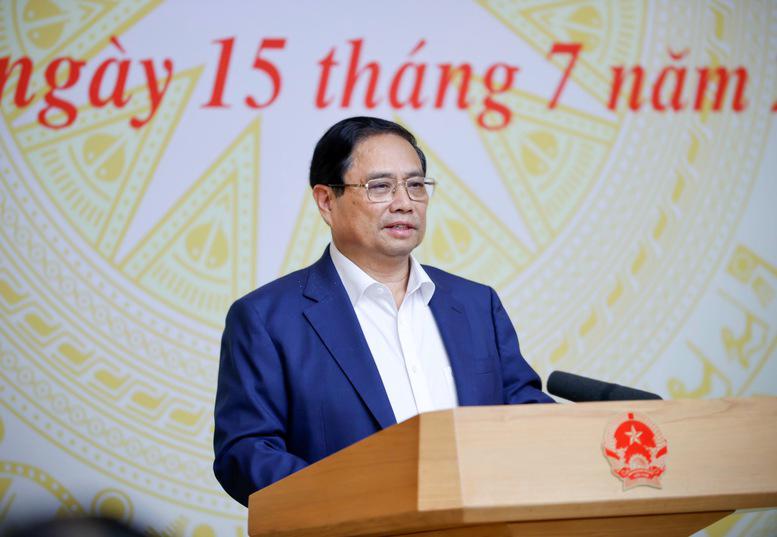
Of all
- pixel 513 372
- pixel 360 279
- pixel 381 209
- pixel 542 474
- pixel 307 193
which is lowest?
pixel 542 474

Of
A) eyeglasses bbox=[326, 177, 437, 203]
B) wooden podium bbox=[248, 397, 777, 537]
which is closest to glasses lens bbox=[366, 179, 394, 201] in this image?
eyeglasses bbox=[326, 177, 437, 203]

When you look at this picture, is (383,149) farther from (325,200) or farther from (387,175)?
(325,200)

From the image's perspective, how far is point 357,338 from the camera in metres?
2.14

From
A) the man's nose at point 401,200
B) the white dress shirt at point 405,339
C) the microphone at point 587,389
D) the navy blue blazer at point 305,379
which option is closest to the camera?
the microphone at point 587,389

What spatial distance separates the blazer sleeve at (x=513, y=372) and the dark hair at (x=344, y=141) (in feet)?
1.41

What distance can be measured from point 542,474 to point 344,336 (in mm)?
909

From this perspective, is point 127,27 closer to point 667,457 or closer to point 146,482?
point 146,482

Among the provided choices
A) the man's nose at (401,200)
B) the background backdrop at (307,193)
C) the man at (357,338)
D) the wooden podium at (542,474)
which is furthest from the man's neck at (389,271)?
the background backdrop at (307,193)

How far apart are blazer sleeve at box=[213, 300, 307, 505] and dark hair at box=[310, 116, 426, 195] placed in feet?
1.26

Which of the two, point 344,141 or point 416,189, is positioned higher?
point 344,141

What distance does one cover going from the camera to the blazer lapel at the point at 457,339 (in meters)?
2.19

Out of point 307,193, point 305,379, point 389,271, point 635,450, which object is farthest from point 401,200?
point 307,193

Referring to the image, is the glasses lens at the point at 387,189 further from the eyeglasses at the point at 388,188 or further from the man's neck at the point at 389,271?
the man's neck at the point at 389,271

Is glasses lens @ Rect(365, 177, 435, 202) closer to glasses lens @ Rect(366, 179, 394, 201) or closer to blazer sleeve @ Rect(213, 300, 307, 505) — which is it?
glasses lens @ Rect(366, 179, 394, 201)
